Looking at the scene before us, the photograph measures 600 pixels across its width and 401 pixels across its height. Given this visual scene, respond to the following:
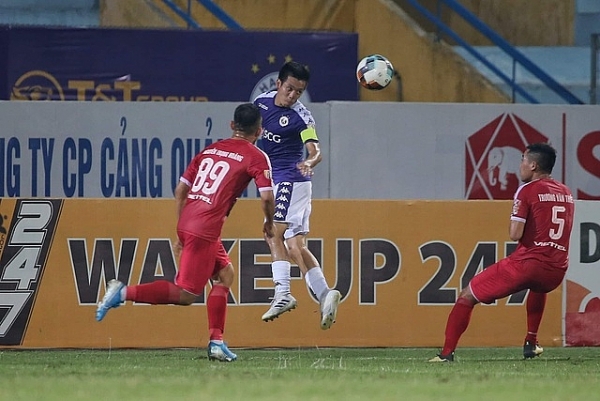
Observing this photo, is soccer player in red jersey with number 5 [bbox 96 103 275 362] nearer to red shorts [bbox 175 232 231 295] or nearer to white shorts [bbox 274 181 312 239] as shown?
red shorts [bbox 175 232 231 295]

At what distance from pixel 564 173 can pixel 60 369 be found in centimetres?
817

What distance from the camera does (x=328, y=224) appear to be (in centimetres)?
1271

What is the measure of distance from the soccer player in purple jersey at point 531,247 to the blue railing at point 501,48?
7.55 metres

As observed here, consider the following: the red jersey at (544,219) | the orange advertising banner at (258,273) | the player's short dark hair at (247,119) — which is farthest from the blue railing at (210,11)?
the red jersey at (544,219)

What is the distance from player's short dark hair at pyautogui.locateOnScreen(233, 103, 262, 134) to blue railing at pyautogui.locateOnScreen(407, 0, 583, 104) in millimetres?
8733

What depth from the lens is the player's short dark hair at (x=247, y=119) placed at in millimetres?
10055

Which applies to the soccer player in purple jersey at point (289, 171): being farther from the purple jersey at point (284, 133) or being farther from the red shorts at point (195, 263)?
the red shorts at point (195, 263)

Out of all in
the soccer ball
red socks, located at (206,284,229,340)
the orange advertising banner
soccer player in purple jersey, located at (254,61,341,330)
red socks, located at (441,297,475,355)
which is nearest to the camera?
red socks, located at (206,284,229,340)

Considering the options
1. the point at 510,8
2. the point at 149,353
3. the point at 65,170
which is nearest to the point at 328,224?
the point at 149,353

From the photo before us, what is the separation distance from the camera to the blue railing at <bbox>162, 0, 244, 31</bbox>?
17281 mm

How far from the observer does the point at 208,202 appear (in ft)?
32.6

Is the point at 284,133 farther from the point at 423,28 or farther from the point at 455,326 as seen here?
the point at 423,28

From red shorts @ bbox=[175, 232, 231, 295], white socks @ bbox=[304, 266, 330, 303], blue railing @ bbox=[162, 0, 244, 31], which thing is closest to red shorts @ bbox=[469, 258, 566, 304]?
white socks @ bbox=[304, 266, 330, 303]

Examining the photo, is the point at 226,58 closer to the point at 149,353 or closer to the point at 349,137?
the point at 349,137
